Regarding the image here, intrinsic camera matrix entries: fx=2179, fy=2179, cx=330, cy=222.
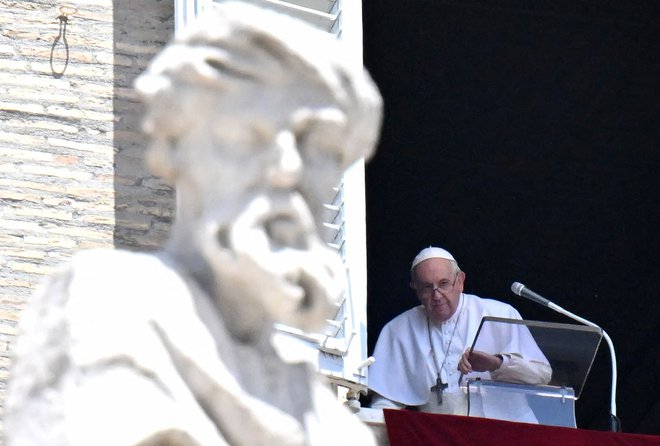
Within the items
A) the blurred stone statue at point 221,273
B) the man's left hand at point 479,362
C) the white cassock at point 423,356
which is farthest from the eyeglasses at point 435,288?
the blurred stone statue at point 221,273

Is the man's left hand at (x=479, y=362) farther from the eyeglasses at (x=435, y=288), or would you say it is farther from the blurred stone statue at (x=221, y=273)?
the blurred stone statue at (x=221, y=273)

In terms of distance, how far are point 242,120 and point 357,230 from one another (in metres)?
6.48

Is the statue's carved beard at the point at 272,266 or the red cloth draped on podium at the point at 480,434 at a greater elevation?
the statue's carved beard at the point at 272,266

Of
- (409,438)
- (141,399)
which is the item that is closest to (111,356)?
(141,399)

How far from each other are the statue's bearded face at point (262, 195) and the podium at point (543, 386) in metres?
5.54

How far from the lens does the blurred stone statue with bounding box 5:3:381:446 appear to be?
2.11 meters

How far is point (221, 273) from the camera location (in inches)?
86.9

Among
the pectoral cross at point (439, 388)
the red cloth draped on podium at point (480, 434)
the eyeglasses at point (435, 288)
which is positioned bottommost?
the red cloth draped on podium at point (480, 434)

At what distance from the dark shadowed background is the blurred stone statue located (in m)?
8.77

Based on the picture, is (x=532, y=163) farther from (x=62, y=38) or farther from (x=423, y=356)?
(x=62, y=38)

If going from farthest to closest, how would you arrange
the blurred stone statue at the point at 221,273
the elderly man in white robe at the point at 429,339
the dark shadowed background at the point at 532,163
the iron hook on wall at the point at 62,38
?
the dark shadowed background at the point at 532,163
the elderly man in white robe at the point at 429,339
the iron hook on wall at the point at 62,38
the blurred stone statue at the point at 221,273

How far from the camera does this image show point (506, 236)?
12.0 metres

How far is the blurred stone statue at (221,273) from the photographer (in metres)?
2.11

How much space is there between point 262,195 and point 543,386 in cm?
577
